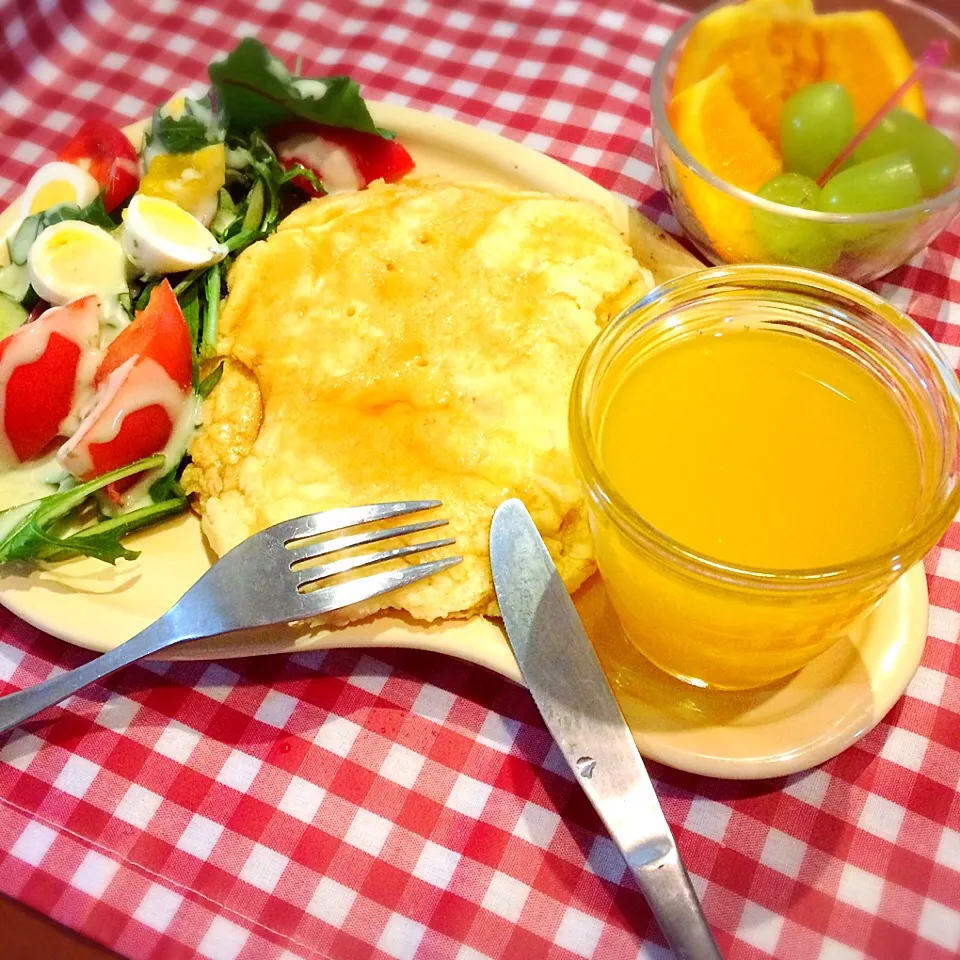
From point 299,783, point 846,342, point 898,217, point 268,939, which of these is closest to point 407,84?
point 898,217

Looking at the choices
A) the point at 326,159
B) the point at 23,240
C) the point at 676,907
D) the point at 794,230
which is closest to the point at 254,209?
the point at 326,159

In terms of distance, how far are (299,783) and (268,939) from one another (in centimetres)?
26

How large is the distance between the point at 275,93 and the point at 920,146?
150 cm

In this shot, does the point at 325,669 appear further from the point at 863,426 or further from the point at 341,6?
the point at 341,6

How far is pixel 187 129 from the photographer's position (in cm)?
217

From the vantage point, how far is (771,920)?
1499mm

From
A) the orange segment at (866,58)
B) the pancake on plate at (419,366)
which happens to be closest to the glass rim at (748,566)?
the pancake on plate at (419,366)

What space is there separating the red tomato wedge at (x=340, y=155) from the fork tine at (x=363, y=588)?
43.7 inches

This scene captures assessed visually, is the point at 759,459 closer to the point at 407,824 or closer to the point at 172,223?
the point at 407,824

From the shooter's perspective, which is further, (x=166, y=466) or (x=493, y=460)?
(x=166, y=466)

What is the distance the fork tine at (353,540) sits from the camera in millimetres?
1577

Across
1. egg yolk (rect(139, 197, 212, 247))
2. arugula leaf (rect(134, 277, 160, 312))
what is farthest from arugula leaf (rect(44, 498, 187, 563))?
egg yolk (rect(139, 197, 212, 247))

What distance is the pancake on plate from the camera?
1626 mm

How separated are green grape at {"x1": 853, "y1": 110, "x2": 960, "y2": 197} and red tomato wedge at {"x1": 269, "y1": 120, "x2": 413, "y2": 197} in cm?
111
